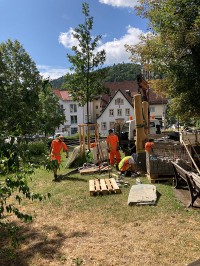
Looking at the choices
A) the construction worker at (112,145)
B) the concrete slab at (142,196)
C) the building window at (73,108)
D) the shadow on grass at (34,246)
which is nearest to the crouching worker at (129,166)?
the construction worker at (112,145)

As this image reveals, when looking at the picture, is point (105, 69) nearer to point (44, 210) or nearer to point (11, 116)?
point (44, 210)

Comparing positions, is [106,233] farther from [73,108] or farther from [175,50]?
[73,108]

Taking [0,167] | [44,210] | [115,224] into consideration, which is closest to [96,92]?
[44,210]

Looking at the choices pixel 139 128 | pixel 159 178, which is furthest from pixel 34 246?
pixel 139 128

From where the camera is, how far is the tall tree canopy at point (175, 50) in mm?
14023

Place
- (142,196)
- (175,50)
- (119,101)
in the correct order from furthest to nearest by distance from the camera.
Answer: (119,101)
(175,50)
(142,196)

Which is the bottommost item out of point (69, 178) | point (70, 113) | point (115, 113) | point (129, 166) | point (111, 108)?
point (69, 178)

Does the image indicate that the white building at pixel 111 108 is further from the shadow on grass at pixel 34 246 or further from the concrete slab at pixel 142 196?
the shadow on grass at pixel 34 246

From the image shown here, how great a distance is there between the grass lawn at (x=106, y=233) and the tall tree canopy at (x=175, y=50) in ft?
26.1

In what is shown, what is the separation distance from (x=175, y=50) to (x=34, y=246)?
12.5 metres

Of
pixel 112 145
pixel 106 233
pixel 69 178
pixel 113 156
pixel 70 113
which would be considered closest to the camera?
pixel 106 233

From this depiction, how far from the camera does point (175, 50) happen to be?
1494 centimetres

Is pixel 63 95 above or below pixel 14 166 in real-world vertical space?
above

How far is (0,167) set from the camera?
10.2ft
